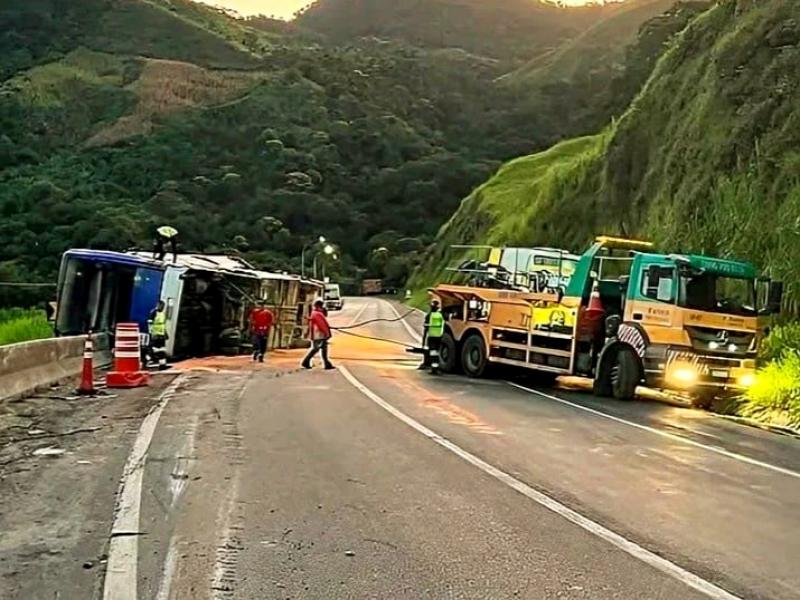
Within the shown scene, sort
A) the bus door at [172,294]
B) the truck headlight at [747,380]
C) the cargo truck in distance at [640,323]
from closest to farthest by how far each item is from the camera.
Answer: the truck headlight at [747,380]
the cargo truck in distance at [640,323]
the bus door at [172,294]

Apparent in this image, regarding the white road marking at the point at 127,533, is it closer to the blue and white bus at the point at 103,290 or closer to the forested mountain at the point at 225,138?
the blue and white bus at the point at 103,290

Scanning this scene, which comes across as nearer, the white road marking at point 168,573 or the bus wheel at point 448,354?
the white road marking at point 168,573

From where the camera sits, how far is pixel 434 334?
2611 centimetres

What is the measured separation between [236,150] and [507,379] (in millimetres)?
79029

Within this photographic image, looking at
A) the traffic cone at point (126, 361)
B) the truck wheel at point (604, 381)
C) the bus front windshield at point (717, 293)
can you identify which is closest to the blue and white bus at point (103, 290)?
the traffic cone at point (126, 361)

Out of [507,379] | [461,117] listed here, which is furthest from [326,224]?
[507,379]

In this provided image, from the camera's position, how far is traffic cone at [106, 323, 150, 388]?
743 inches

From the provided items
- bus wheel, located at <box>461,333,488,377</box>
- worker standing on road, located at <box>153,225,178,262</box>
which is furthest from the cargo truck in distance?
worker standing on road, located at <box>153,225,178,262</box>

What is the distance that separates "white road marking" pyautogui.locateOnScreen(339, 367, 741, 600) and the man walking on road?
475 inches

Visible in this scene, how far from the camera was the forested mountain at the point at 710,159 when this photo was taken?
1051 inches

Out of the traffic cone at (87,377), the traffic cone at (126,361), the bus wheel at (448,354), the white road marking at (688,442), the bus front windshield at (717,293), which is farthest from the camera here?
the bus wheel at (448,354)

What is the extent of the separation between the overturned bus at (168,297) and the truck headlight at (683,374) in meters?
12.2

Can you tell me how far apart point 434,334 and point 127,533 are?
18.6 metres

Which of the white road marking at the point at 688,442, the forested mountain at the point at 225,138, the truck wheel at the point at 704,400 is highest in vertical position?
the forested mountain at the point at 225,138
